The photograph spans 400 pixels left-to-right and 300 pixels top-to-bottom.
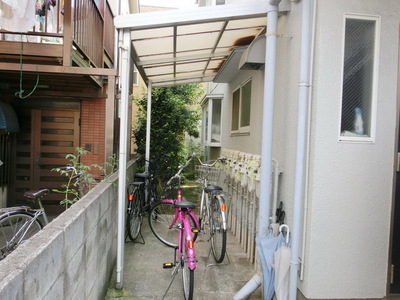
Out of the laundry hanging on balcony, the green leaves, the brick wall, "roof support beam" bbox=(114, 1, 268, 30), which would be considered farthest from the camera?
the green leaves

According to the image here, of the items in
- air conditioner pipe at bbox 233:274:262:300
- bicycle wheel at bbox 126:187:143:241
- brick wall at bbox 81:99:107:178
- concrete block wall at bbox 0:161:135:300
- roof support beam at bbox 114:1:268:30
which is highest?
roof support beam at bbox 114:1:268:30

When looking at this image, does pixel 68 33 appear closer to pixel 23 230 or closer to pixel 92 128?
pixel 23 230

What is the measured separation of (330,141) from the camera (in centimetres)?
276

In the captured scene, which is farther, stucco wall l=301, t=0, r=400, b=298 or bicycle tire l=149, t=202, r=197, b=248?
bicycle tire l=149, t=202, r=197, b=248

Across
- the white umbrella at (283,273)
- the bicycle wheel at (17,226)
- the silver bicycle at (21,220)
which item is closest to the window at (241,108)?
the white umbrella at (283,273)

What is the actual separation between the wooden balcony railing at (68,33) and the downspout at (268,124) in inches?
108

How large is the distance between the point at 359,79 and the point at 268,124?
0.93 m

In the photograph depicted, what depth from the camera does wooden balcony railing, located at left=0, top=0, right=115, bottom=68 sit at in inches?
165

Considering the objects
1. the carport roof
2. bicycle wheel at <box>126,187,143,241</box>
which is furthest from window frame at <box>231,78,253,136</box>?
bicycle wheel at <box>126,187,143,241</box>

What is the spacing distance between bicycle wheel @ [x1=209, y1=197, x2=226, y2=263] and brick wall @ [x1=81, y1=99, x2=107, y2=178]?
3.38 metres

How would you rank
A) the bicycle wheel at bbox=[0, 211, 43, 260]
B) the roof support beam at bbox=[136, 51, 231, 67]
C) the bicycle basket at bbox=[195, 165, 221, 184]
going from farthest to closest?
the bicycle basket at bbox=[195, 165, 221, 184], the roof support beam at bbox=[136, 51, 231, 67], the bicycle wheel at bbox=[0, 211, 43, 260]

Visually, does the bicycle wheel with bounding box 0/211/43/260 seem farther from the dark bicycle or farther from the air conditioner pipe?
the air conditioner pipe

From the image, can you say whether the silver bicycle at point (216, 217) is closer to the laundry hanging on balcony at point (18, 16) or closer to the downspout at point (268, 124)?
the downspout at point (268, 124)

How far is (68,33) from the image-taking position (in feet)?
13.7
